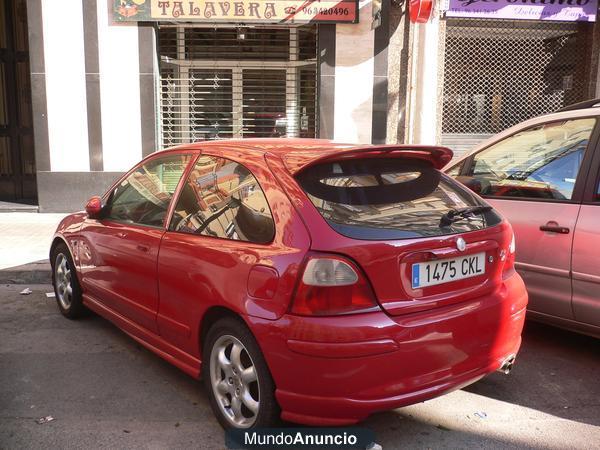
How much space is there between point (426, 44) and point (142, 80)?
471cm

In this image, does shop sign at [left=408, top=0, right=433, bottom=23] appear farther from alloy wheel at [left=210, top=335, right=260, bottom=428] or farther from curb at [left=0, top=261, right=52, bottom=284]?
alloy wheel at [left=210, top=335, right=260, bottom=428]

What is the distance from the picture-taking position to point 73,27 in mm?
9320

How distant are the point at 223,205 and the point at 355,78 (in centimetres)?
704

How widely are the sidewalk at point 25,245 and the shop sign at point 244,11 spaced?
355 cm

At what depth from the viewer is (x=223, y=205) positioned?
3150mm

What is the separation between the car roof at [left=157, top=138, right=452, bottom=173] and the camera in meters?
2.93

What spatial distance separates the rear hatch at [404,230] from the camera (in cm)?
265

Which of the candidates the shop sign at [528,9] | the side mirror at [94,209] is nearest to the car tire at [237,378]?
the side mirror at [94,209]

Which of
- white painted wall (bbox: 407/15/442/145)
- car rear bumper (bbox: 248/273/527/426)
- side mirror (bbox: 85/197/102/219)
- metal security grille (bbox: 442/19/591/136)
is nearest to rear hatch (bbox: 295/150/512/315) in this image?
car rear bumper (bbox: 248/273/527/426)

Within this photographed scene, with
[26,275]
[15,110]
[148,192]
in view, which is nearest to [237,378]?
[148,192]

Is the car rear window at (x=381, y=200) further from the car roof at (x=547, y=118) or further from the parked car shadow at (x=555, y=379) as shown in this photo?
the car roof at (x=547, y=118)

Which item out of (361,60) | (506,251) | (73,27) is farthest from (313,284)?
(73,27)

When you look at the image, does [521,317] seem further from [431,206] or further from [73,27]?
[73,27]

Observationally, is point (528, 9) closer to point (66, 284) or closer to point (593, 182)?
point (593, 182)
